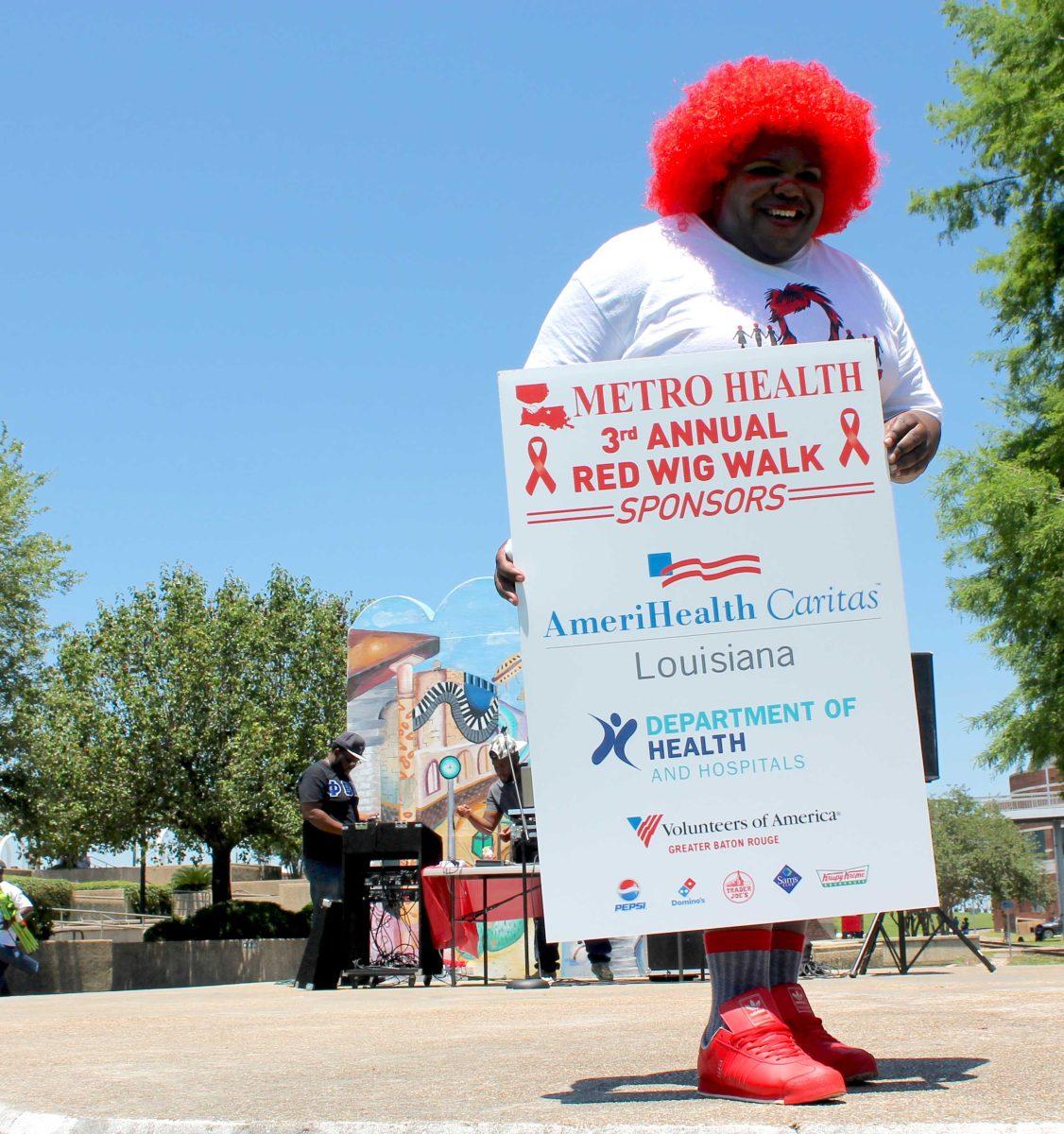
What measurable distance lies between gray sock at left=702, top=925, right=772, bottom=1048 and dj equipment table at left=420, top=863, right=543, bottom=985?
5.78 metres

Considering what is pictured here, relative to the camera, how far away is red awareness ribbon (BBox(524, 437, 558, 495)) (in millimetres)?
3184

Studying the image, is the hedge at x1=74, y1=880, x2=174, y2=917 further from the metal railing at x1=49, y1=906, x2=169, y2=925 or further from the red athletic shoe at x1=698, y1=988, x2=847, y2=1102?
the red athletic shoe at x1=698, y1=988, x2=847, y2=1102

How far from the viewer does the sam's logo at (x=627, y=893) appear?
3004 mm

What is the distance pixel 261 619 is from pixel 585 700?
37275mm

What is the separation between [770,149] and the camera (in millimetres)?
3674

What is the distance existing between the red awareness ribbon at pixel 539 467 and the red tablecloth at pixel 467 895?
659cm

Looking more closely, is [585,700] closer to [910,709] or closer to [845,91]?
[910,709]

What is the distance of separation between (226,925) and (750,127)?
2484 centimetres

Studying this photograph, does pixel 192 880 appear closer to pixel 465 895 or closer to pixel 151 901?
pixel 151 901

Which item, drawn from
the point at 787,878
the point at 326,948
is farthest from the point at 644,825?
the point at 326,948

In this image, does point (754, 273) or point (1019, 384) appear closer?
point (754, 273)

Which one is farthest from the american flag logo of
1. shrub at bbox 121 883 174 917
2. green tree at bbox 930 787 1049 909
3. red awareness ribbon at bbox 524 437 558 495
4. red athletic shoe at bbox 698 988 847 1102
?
green tree at bbox 930 787 1049 909

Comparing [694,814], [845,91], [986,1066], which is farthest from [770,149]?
[986,1066]

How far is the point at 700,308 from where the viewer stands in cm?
349
